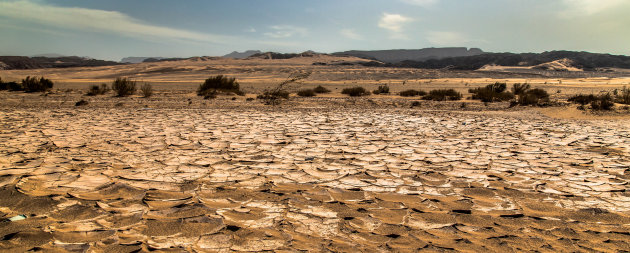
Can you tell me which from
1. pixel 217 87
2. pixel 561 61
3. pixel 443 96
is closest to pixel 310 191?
pixel 443 96

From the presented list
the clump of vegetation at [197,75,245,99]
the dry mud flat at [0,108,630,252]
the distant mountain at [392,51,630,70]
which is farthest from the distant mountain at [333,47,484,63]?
the dry mud flat at [0,108,630,252]

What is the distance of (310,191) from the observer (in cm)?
298

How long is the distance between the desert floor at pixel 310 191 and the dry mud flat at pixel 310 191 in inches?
0.5

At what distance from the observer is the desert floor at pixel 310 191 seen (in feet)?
6.97

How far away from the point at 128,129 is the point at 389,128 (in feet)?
14.6

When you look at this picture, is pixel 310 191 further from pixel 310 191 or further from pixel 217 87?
pixel 217 87

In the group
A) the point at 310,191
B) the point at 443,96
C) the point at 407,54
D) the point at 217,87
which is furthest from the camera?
the point at 407,54

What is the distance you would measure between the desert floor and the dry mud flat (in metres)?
0.01

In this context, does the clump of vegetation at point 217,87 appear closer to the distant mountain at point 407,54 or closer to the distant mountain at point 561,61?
the distant mountain at point 561,61

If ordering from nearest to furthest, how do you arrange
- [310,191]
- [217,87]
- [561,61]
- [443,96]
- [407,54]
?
[310,191]
[443,96]
[217,87]
[561,61]
[407,54]

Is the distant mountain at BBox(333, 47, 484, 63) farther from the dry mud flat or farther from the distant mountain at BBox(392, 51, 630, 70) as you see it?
the dry mud flat

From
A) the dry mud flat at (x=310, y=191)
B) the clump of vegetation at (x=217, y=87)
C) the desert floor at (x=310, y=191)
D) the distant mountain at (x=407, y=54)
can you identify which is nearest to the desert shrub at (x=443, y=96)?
the clump of vegetation at (x=217, y=87)

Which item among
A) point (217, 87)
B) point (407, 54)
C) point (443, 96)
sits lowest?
point (443, 96)

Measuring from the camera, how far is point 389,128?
636cm
